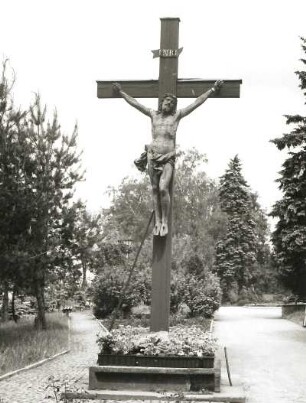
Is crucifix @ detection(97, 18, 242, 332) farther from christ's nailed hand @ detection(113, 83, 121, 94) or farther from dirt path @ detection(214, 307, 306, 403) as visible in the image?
dirt path @ detection(214, 307, 306, 403)

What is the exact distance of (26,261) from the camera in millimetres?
14516

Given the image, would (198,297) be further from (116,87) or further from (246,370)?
(116,87)

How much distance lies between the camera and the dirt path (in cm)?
898

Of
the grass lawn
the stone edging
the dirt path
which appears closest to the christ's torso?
the dirt path

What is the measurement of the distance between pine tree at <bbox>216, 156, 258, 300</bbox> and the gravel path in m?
48.5

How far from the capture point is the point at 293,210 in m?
25.3

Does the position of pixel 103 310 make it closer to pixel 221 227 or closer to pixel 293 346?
pixel 293 346

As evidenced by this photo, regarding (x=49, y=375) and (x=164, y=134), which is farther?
(x=49, y=375)

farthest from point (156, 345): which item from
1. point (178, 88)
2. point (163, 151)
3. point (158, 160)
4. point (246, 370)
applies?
point (246, 370)

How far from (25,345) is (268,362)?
213 inches

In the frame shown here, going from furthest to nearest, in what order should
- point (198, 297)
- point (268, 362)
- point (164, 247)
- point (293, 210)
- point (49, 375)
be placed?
point (198, 297), point (293, 210), point (268, 362), point (49, 375), point (164, 247)

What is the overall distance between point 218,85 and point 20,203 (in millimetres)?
7239

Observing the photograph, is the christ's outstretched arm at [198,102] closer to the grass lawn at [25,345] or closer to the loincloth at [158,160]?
the loincloth at [158,160]

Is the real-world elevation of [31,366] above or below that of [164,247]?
below
